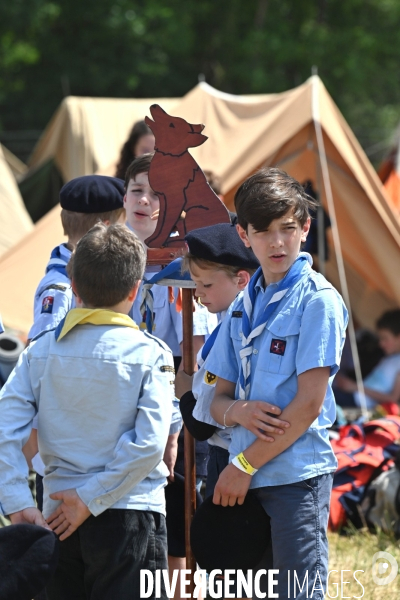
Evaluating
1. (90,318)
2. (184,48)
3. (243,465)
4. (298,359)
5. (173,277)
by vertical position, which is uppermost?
(184,48)

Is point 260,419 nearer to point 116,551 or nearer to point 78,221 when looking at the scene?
point 116,551

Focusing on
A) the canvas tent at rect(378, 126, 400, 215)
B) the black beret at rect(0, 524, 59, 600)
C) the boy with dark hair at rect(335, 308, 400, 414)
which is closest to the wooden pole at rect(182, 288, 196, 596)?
the black beret at rect(0, 524, 59, 600)

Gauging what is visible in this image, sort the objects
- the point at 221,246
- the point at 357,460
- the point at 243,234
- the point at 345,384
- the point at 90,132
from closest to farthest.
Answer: the point at 243,234, the point at 221,246, the point at 357,460, the point at 345,384, the point at 90,132

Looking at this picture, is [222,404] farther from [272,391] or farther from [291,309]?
[291,309]

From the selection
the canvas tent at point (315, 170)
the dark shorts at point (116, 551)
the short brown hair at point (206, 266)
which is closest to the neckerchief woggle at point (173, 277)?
the short brown hair at point (206, 266)

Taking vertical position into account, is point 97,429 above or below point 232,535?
Result: above

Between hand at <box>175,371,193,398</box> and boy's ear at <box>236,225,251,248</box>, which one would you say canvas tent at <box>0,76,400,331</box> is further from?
boy's ear at <box>236,225,251,248</box>

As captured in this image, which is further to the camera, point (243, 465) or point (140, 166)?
point (140, 166)

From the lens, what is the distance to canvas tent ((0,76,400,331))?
585 cm

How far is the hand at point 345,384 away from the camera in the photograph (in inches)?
246

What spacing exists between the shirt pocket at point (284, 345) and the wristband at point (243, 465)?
0.22m

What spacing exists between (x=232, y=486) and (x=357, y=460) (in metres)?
2.03

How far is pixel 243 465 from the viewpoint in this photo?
6.86 ft

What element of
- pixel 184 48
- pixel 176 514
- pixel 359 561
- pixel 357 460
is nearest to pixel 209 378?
pixel 176 514
